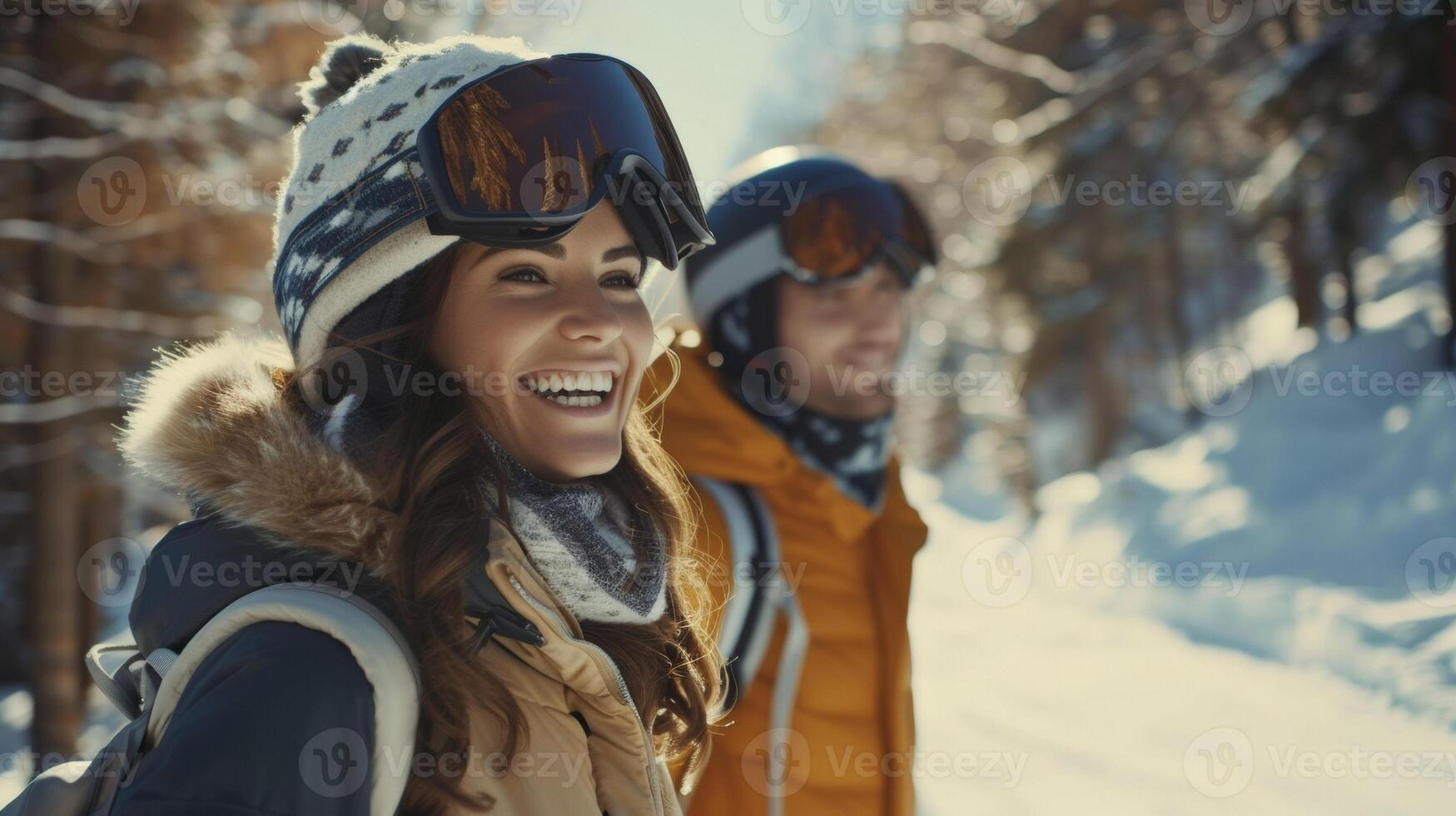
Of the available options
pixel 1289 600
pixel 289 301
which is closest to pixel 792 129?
pixel 1289 600

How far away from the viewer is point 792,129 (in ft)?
86.8

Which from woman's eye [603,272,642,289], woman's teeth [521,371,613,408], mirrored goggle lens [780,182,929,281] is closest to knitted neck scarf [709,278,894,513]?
mirrored goggle lens [780,182,929,281]

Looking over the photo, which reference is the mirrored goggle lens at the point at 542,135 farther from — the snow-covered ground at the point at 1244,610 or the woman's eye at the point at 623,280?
the snow-covered ground at the point at 1244,610

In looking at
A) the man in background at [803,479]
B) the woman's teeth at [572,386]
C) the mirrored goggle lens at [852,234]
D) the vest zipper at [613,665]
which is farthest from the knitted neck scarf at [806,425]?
the vest zipper at [613,665]

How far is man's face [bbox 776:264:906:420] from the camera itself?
379cm

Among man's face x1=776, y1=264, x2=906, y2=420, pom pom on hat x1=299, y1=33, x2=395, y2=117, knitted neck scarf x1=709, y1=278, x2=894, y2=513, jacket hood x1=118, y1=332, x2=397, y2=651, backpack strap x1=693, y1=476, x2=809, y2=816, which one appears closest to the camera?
jacket hood x1=118, y1=332, x2=397, y2=651

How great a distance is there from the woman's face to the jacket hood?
29 cm

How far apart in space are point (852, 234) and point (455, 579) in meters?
2.62

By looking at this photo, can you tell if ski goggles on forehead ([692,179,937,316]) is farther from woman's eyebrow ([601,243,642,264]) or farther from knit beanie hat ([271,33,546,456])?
knit beanie hat ([271,33,546,456])

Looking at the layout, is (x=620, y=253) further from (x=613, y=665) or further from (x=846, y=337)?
(x=846, y=337)

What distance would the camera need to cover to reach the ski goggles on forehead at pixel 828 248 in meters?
3.81

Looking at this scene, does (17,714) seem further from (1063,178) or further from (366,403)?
(1063,178)

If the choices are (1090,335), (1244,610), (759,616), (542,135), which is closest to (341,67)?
(542,135)

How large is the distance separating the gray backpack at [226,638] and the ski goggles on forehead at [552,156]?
0.71 m
